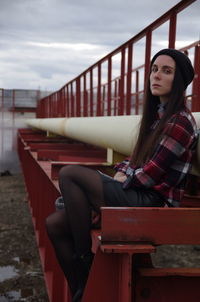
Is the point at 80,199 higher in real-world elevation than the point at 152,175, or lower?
lower

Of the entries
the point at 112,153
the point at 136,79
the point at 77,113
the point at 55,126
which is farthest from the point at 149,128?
the point at 136,79

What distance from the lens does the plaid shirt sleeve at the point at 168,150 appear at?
6.00 ft

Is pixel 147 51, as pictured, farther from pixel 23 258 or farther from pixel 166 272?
pixel 23 258

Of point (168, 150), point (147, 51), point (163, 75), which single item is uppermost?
point (147, 51)

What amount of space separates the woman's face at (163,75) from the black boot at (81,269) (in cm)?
80

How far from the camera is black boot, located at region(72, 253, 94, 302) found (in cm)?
198

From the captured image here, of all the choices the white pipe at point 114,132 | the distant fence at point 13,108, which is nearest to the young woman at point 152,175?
the white pipe at point 114,132

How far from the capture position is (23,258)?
518 cm

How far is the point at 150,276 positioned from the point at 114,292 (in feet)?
0.50

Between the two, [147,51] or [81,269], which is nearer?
[81,269]

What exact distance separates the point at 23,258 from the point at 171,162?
147 inches

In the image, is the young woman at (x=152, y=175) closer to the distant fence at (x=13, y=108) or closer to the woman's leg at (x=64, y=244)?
the woman's leg at (x=64, y=244)

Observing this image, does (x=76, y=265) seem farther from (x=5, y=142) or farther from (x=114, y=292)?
(x=5, y=142)

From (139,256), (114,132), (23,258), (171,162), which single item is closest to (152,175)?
(171,162)
